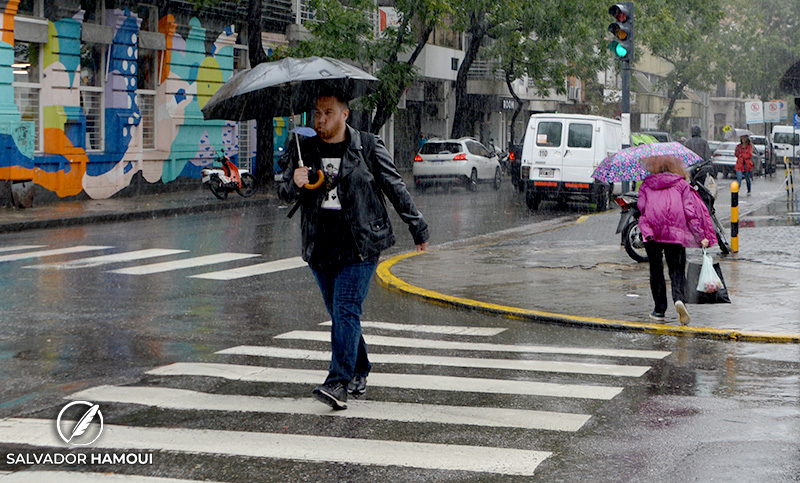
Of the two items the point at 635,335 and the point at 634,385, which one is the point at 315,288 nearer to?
the point at 635,335

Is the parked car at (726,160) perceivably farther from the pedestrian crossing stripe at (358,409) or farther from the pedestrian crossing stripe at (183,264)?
the pedestrian crossing stripe at (358,409)

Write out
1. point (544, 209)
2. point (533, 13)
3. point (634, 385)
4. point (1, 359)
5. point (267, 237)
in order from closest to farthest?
1. point (634, 385)
2. point (1, 359)
3. point (267, 237)
4. point (544, 209)
5. point (533, 13)

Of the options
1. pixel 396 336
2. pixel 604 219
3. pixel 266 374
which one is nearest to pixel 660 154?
pixel 396 336

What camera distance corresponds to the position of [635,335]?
887cm

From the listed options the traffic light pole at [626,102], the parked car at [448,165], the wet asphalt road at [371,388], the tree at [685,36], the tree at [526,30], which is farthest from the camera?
the tree at [685,36]

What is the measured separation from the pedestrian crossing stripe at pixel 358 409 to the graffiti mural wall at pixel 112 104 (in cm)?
1686

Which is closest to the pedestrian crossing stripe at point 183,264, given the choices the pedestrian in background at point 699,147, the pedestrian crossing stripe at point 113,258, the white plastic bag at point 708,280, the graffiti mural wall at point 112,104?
the pedestrian crossing stripe at point 113,258

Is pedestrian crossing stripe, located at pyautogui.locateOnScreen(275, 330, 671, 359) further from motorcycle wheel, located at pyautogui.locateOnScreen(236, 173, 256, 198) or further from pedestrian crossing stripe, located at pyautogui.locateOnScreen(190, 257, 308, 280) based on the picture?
motorcycle wheel, located at pyautogui.locateOnScreen(236, 173, 256, 198)

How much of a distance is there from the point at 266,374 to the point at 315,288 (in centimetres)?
446

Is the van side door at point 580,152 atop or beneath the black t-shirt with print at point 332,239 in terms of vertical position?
atop

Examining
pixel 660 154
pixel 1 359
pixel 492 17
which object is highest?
pixel 492 17

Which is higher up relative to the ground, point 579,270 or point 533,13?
point 533,13

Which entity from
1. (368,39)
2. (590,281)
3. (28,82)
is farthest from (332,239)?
Answer: (368,39)

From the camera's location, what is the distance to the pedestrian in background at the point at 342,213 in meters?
6.19
